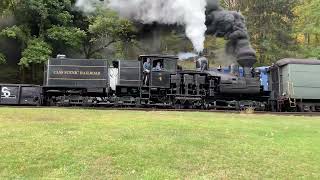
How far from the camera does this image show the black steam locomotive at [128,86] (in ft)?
80.5

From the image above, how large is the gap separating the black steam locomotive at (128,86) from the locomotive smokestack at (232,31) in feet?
6.18

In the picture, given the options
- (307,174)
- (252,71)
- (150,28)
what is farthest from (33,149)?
(150,28)

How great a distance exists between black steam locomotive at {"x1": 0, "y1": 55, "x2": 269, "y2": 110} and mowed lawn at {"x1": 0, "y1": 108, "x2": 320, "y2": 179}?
9998 millimetres

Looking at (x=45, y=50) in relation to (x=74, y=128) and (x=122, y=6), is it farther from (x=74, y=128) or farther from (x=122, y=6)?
(x=74, y=128)

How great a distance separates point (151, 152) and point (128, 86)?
14.2 meters

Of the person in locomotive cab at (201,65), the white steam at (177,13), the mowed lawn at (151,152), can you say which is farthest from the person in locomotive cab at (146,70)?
the mowed lawn at (151,152)

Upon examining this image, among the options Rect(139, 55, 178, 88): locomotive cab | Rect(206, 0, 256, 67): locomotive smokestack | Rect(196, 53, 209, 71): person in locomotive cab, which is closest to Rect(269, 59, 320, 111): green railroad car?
Rect(206, 0, 256, 67): locomotive smokestack

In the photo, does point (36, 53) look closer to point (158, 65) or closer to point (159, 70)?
point (158, 65)

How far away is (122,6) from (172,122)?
18134mm

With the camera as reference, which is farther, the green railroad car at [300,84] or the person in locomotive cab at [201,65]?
the person in locomotive cab at [201,65]

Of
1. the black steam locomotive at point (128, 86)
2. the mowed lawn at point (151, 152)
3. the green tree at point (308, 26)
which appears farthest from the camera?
the green tree at point (308, 26)

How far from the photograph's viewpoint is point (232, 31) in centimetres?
2750

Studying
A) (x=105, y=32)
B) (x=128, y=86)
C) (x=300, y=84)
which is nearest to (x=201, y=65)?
(x=128, y=86)

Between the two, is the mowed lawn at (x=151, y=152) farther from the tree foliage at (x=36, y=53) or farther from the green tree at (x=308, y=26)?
the green tree at (x=308, y=26)
